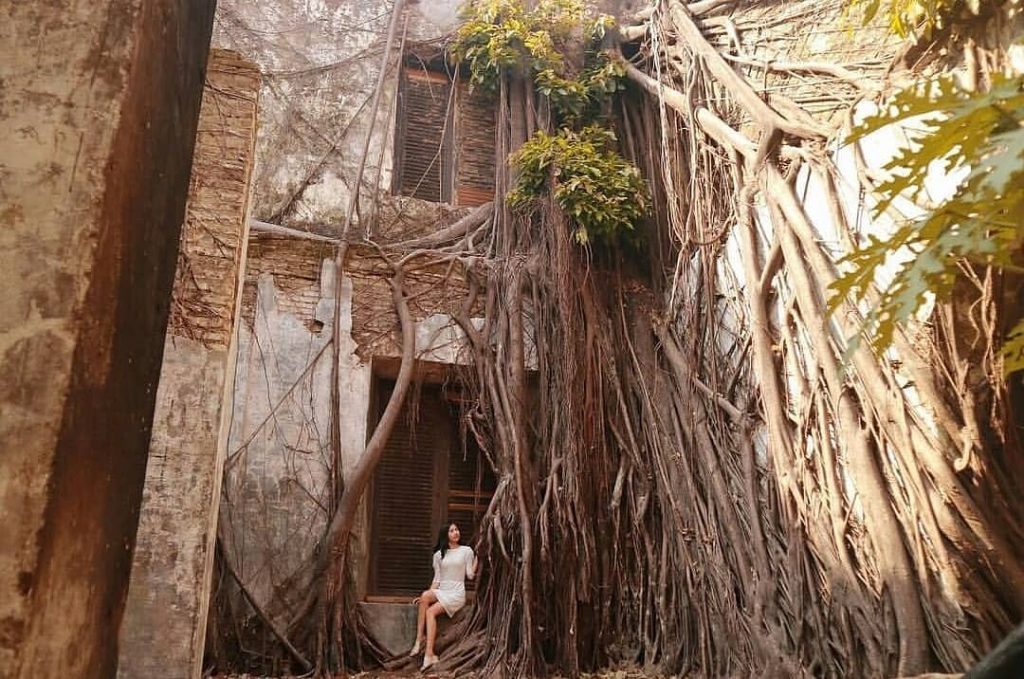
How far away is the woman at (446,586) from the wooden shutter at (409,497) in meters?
0.33

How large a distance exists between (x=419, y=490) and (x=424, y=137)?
105 inches

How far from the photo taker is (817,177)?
176 inches

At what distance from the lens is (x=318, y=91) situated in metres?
6.93

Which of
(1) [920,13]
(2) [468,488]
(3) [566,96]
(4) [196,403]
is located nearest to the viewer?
(4) [196,403]

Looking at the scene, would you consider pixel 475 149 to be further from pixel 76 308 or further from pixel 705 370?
pixel 76 308

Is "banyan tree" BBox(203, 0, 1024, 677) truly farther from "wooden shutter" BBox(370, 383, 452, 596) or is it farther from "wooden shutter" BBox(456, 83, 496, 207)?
"wooden shutter" BBox(370, 383, 452, 596)

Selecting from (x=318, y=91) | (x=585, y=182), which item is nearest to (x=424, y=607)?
(x=585, y=182)

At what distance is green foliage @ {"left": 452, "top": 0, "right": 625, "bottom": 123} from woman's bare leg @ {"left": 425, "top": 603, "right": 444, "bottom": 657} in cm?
347

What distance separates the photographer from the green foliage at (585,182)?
6.08 metres

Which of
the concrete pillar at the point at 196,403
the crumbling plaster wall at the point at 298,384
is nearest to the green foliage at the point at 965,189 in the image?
the concrete pillar at the point at 196,403

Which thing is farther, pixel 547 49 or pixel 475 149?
pixel 475 149

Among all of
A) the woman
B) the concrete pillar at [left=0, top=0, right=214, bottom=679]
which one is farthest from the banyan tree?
the concrete pillar at [left=0, top=0, right=214, bottom=679]

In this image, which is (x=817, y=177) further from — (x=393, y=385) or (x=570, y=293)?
(x=393, y=385)

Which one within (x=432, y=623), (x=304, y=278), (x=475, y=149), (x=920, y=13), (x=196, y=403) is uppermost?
(x=475, y=149)
